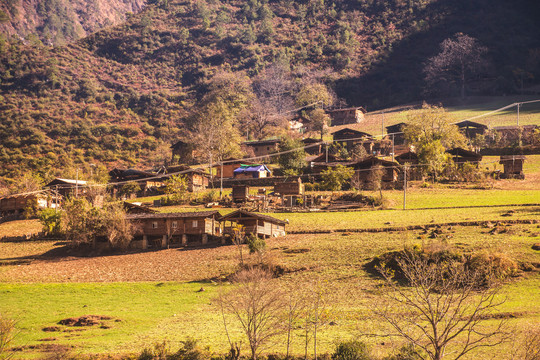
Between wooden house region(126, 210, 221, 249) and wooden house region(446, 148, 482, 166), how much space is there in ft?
146

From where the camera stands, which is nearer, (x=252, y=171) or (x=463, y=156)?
(x=463, y=156)

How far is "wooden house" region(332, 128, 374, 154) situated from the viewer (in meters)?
111

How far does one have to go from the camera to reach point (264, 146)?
124 meters

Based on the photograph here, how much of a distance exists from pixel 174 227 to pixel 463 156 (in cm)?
5045

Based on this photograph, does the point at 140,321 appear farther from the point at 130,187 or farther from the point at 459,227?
the point at 130,187

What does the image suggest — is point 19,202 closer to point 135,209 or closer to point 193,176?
point 135,209

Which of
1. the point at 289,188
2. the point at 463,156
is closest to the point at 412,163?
the point at 463,156

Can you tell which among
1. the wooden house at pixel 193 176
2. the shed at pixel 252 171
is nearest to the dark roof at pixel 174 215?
the wooden house at pixel 193 176

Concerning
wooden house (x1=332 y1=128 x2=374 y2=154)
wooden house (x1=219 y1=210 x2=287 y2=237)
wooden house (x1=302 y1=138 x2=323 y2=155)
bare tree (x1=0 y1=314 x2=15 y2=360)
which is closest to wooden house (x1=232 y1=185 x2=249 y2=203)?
wooden house (x1=219 y1=210 x2=287 y2=237)

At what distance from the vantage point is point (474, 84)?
184250mm

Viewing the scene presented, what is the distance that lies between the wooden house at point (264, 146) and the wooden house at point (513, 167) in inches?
1977

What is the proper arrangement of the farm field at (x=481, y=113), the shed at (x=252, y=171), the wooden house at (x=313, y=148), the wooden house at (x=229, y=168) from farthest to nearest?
1. the farm field at (x=481, y=113)
2. the wooden house at (x=313, y=148)
3. the wooden house at (x=229, y=168)
4. the shed at (x=252, y=171)

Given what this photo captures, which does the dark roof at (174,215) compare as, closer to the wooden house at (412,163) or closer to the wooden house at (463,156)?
the wooden house at (412,163)

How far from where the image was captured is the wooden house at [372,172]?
267 ft
